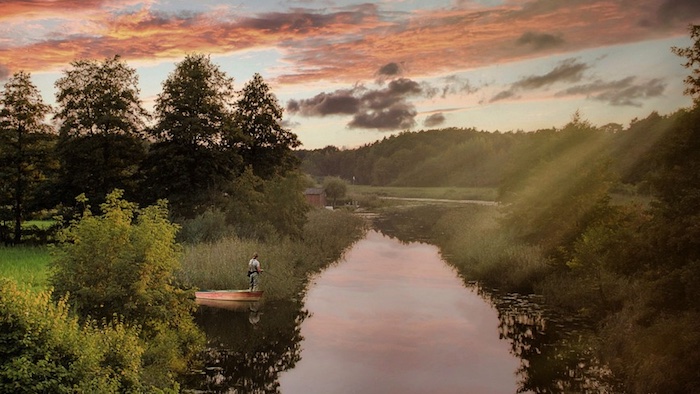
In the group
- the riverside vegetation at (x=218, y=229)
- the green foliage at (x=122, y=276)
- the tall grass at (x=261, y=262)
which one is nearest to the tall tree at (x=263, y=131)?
the riverside vegetation at (x=218, y=229)

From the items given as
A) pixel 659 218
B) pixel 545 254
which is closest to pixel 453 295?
pixel 545 254

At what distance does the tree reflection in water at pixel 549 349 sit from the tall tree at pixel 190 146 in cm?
2550

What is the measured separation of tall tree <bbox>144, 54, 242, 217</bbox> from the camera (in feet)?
149

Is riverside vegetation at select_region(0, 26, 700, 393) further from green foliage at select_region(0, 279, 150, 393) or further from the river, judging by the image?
the river

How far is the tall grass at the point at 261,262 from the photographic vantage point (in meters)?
31.4

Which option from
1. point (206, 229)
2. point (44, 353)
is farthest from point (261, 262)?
point (44, 353)

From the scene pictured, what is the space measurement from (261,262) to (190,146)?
16.1 m

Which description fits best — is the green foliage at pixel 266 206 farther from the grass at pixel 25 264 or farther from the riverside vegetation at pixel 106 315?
the riverside vegetation at pixel 106 315

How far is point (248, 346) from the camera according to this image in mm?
23906

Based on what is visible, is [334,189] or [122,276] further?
[334,189]

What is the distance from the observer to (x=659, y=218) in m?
17.4

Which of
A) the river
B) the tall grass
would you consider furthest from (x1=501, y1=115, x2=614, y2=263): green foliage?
the tall grass

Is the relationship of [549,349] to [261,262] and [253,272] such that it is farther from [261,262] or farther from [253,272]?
[261,262]

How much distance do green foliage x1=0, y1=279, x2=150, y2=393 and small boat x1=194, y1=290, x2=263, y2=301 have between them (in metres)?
15.2
